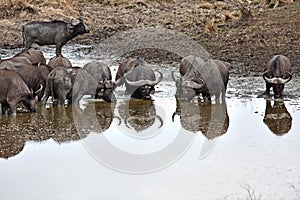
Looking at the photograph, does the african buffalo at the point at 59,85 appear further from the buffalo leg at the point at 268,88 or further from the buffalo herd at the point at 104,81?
the buffalo leg at the point at 268,88

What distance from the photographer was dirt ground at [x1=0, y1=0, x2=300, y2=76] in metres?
21.1

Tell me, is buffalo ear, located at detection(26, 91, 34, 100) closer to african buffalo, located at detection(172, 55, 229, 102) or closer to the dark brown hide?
the dark brown hide

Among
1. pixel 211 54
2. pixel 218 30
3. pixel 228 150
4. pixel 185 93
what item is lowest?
pixel 228 150

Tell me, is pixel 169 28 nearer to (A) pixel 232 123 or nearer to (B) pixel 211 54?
(B) pixel 211 54

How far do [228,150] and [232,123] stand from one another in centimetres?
205

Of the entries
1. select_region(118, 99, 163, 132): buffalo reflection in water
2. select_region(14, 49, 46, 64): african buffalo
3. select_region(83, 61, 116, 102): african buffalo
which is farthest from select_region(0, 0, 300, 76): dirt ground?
select_region(14, 49, 46, 64): african buffalo

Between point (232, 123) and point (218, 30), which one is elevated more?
point (218, 30)

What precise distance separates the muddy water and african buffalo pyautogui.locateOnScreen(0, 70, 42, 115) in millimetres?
265

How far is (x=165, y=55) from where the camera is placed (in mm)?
21828

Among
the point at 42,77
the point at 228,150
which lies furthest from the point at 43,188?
the point at 42,77

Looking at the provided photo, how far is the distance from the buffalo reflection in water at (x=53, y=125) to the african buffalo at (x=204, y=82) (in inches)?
65.5

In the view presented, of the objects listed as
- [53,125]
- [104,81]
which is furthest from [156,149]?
[104,81]

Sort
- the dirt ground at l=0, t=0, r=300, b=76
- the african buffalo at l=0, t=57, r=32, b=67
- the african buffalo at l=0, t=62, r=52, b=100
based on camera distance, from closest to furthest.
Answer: the african buffalo at l=0, t=62, r=52, b=100, the african buffalo at l=0, t=57, r=32, b=67, the dirt ground at l=0, t=0, r=300, b=76

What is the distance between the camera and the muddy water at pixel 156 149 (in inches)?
396
